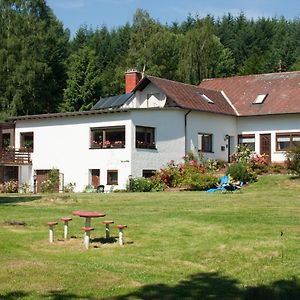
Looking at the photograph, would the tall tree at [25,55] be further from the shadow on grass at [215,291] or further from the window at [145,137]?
the shadow on grass at [215,291]

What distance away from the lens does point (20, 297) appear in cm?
868

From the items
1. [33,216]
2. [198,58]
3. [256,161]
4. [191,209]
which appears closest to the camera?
[33,216]

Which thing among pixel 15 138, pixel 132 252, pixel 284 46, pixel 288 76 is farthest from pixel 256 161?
pixel 284 46

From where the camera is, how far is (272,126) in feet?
134

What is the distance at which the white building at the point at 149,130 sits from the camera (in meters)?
36.2

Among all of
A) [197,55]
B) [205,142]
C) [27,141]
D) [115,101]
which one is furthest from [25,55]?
[205,142]

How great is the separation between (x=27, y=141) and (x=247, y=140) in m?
15.5

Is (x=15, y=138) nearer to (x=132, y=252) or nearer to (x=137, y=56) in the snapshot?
(x=137, y=56)

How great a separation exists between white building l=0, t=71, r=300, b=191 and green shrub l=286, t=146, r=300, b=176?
290 inches

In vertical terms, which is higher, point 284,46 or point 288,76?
point 284,46

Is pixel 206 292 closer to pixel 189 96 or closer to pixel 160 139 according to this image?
pixel 160 139

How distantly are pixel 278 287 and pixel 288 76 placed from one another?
36.6 m

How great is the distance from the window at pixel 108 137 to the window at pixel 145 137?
898 mm

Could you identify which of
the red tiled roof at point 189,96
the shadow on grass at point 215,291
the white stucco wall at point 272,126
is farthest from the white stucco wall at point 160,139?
the shadow on grass at point 215,291
